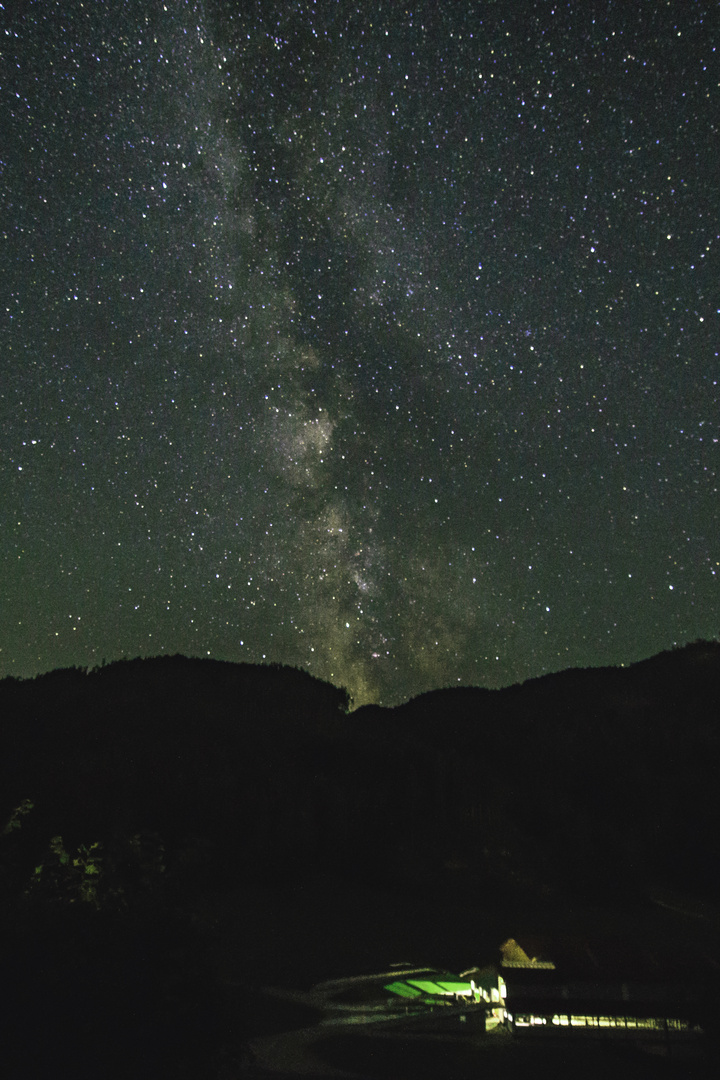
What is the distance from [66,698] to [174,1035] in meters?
17.1

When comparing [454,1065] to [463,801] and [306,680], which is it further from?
[306,680]

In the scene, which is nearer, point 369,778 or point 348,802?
point 348,802

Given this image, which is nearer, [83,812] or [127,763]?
[83,812]

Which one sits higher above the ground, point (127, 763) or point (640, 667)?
point (640, 667)

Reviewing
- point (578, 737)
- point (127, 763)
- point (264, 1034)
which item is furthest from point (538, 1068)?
point (578, 737)

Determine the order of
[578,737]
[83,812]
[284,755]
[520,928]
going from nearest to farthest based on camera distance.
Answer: [520,928] → [83,812] → [284,755] → [578,737]

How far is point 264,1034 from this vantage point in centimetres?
640

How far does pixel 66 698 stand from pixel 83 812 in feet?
19.4

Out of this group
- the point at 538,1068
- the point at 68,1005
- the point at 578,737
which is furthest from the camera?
the point at 578,737

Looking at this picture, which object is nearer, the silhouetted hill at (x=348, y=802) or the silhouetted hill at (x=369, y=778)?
the silhouetted hill at (x=348, y=802)

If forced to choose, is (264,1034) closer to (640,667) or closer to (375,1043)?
(375,1043)

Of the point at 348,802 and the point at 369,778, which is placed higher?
the point at 369,778

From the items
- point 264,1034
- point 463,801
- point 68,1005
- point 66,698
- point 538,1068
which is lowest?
point 538,1068

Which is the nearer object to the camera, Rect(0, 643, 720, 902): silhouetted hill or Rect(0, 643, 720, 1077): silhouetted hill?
Rect(0, 643, 720, 1077): silhouetted hill
